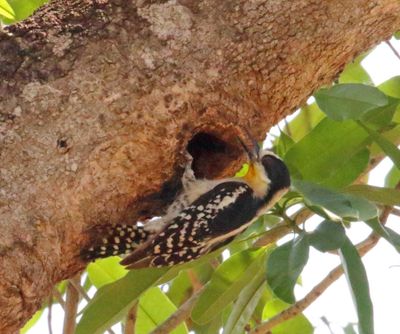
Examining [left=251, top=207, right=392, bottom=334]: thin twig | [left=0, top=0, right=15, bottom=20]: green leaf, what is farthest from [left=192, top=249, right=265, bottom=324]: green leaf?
[left=0, top=0, right=15, bottom=20]: green leaf

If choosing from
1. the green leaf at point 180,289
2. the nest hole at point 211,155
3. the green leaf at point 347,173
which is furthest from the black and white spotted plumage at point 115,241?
the green leaf at point 180,289

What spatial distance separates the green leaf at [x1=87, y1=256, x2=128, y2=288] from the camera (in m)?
4.31

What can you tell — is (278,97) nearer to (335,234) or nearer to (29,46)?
(335,234)

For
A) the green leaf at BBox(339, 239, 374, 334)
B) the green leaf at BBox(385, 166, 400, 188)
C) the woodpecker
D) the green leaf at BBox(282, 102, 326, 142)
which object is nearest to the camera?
the green leaf at BBox(339, 239, 374, 334)

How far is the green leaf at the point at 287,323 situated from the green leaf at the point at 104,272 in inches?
23.4

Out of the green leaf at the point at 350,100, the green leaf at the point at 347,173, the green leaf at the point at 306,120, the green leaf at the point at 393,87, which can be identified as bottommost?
the green leaf at the point at 347,173

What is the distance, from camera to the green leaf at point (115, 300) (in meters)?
3.94

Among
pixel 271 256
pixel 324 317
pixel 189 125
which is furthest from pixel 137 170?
pixel 324 317

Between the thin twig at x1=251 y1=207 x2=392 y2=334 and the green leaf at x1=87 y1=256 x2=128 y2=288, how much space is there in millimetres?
590

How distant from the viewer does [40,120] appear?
3.48 metres

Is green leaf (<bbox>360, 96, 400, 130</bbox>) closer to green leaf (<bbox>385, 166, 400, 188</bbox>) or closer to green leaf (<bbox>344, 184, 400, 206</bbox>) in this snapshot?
green leaf (<bbox>344, 184, 400, 206</bbox>)

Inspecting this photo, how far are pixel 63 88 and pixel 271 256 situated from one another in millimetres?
855

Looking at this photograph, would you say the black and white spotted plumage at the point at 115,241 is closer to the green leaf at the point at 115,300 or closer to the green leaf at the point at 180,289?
the green leaf at the point at 115,300

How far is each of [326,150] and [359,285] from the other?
0.72 m
